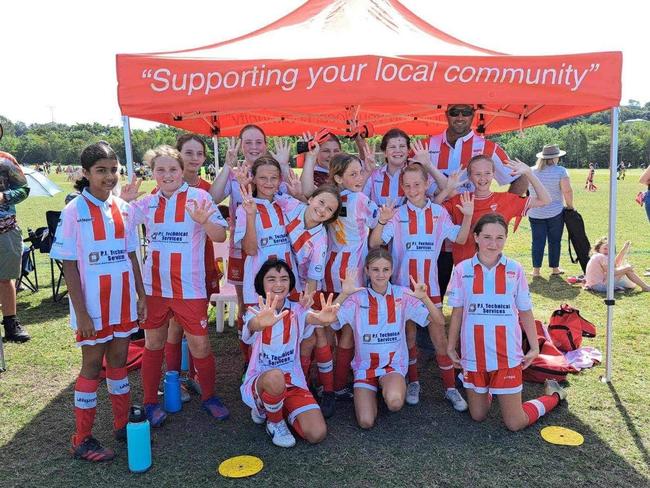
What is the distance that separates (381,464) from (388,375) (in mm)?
722

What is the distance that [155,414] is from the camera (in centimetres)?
361

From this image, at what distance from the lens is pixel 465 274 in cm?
360

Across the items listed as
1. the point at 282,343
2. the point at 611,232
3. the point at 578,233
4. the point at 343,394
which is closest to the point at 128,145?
the point at 282,343

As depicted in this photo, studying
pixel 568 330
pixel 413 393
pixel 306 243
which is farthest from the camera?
pixel 568 330

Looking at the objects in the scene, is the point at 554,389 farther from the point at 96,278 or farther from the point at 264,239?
the point at 96,278

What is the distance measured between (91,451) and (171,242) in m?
1.39

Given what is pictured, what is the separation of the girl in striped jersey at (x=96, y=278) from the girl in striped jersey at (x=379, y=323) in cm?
148

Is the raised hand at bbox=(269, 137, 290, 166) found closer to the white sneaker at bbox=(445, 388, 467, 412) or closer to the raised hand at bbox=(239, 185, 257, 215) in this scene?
the raised hand at bbox=(239, 185, 257, 215)

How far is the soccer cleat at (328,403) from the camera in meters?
3.71

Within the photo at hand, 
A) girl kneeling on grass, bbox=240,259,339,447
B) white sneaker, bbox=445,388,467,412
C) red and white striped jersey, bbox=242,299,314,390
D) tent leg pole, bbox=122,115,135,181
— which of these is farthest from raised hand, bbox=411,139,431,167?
tent leg pole, bbox=122,115,135,181

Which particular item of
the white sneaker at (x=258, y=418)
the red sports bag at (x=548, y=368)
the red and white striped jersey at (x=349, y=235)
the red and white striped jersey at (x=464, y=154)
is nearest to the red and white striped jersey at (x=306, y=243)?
the red and white striped jersey at (x=349, y=235)

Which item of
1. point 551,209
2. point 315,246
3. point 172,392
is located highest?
point 551,209

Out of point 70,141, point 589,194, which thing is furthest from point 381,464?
point 70,141

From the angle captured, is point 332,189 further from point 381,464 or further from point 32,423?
point 32,423
